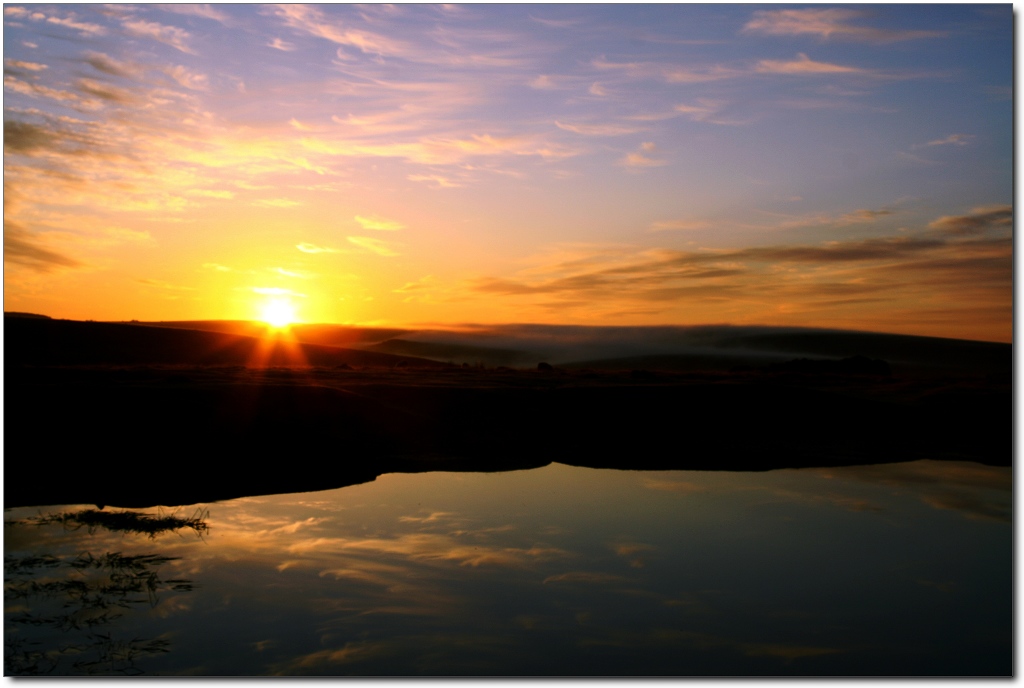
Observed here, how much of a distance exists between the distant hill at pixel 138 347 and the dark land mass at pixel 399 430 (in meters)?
18.3

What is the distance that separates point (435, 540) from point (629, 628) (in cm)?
Result: 365

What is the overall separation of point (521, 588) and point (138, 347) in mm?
41703

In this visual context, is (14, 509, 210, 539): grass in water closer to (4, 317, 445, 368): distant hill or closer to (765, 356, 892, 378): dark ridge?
(4, 317, 445, 368): distant hill

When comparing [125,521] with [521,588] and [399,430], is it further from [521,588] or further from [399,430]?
[399,430]

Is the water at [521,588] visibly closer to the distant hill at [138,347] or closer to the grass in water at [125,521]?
the grass in water at [125,521]

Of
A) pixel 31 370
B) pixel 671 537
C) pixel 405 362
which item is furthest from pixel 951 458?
pixel 405 362

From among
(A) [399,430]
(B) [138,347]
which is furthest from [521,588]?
(B) [138,347]

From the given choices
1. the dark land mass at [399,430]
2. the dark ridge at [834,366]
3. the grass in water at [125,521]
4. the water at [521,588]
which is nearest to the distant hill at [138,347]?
the dark land mass at [399,430]

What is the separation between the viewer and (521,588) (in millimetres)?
8156

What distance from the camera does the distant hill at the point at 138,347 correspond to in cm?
3988

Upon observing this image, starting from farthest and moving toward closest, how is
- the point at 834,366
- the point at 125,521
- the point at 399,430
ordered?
the point at 834,366 → the point at 399,430 → the point at 125,521

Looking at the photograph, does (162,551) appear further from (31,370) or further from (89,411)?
(31,370)

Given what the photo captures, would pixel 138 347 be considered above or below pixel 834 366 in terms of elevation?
above

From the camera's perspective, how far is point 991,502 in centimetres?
1269
